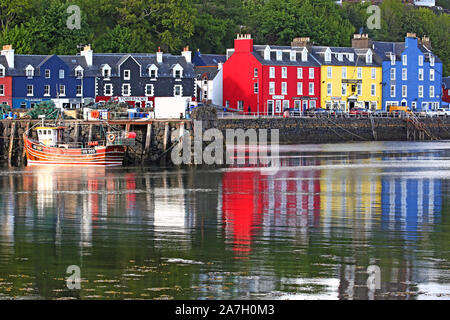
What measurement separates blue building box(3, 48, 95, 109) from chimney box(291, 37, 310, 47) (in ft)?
80.0

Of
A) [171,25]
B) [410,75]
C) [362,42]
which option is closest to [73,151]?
[171,25]

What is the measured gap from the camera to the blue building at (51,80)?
91.3 meters

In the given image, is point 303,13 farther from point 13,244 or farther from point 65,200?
point 13,244

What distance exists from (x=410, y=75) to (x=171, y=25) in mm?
26614

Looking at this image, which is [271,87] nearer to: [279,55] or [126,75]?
[279,55]

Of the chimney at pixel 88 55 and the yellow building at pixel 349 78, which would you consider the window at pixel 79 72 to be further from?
the yellow building at pixel 349 78

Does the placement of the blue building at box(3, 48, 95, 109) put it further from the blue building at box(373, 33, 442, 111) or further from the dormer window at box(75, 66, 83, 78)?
the blue building at box(373, 33, 442, 111)

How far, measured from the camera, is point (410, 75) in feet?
372

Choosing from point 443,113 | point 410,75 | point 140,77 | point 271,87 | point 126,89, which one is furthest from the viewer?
point 410,75

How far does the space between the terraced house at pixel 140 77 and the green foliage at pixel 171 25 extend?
803 centimetres

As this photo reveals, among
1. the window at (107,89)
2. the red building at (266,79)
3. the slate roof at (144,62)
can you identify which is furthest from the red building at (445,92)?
the window at (107,89)

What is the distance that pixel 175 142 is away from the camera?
63.2 metres

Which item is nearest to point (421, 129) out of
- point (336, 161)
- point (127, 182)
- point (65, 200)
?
point (336, 161)
